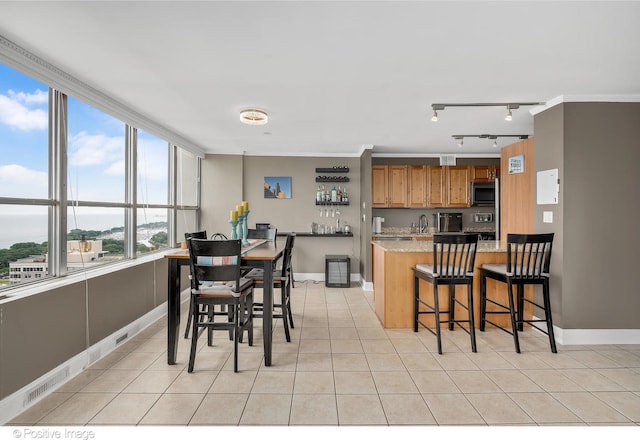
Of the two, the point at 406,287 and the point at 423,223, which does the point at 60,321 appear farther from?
the point at 423,223

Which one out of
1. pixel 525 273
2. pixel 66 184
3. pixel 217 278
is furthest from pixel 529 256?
pixel 66 184

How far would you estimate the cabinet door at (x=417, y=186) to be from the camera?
20.7 feet

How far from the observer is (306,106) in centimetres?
365

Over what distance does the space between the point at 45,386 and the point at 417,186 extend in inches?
225

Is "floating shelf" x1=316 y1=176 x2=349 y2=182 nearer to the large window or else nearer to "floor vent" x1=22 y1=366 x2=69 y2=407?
the large window

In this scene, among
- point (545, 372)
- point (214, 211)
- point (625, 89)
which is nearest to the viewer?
point (545, 372)

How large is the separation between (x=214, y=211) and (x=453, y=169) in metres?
4.52

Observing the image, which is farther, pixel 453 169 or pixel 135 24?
pixel 453 169

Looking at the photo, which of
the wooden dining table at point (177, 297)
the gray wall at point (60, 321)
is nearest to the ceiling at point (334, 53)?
the wooden dining table at point (177, 297)

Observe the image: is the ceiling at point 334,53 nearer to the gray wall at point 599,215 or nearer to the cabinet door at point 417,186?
the gray wall at point 599,215

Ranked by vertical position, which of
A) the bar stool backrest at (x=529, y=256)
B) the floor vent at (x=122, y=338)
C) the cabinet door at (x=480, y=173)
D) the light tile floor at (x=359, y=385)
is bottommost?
the light tile floor at (x=359, y=385)

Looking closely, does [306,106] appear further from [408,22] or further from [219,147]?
[219,147]

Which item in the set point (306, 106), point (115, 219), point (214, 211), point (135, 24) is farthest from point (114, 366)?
point (214, 211)

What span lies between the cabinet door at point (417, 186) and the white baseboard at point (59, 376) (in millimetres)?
4793
